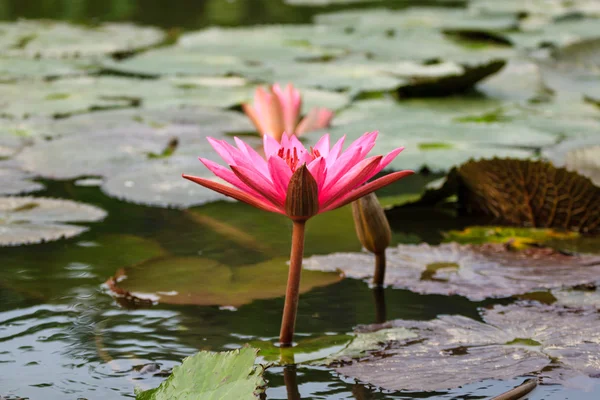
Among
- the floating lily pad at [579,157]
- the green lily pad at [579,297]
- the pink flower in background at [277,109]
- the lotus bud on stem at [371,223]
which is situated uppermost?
the pink flower in background at [277,109]

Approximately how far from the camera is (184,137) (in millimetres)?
2928

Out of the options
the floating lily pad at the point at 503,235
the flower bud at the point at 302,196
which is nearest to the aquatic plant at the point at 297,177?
the flower bud at the point at 302,196

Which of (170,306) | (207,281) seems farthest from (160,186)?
(170,306)

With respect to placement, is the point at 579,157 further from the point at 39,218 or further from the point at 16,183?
the point at 16,183

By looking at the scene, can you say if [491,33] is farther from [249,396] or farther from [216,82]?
[249,396]

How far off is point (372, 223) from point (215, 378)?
0.60 meters

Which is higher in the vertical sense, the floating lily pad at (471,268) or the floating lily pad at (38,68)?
the floating lily pad at (38,68)

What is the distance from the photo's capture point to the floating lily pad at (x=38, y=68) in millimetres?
3900

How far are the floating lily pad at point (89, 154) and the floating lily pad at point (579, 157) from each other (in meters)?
1.30

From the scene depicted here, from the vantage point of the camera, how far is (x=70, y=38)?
15.8ft

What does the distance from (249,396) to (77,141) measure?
6.41ft

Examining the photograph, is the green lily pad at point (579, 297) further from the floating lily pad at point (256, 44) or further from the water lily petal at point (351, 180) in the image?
the floating lily pad at point (256, 44)

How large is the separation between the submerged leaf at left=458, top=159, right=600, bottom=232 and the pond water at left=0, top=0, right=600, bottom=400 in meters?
0.12

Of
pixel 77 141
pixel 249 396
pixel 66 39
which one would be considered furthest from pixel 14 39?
pixel 249 396
